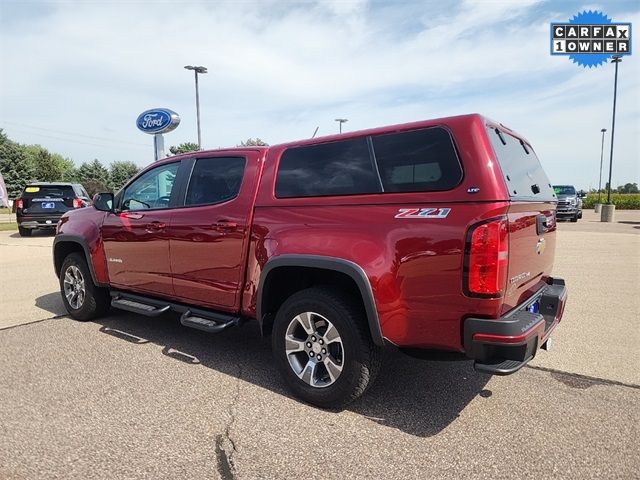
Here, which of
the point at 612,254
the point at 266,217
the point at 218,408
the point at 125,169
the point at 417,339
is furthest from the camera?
the point at 125,169

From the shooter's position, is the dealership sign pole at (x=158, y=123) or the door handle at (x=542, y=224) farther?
the dealership sign pole at (x=158, y=123)

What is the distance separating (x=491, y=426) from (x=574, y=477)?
61cm

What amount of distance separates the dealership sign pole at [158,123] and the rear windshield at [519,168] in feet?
45.0

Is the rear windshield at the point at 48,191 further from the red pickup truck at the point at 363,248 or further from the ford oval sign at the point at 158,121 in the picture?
the red pickup truck at the point at 363,248

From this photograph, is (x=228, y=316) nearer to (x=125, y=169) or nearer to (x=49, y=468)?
(x=49, y=468)

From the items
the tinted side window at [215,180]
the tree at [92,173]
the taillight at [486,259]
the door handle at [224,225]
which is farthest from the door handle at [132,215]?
the tree at [92,173]

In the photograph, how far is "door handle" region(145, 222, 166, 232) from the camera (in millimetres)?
4445

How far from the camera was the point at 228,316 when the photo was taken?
4020mm

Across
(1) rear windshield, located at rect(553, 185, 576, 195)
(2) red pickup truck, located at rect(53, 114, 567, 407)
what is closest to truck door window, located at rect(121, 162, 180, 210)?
(2) red pickup truck, located at rect(53, 114, 567, 407)

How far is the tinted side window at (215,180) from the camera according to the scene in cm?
404

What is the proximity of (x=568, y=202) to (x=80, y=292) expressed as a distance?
22.7 metres

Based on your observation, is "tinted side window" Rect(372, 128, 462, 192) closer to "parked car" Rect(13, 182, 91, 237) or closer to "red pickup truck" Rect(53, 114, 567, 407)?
"red pickup truck" Rect(53, 114, 567, 407)

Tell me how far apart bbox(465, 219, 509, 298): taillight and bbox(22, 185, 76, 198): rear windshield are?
16363mm

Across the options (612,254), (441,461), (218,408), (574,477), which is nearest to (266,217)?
(218,408)
